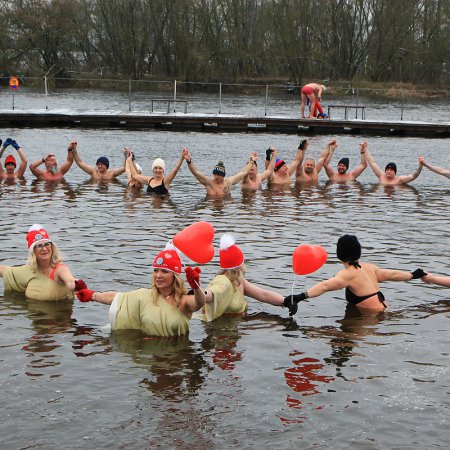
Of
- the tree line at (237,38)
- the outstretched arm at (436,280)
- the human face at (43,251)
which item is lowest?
the outstretched arm at (436,280)

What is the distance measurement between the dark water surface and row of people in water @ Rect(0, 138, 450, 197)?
2.18m

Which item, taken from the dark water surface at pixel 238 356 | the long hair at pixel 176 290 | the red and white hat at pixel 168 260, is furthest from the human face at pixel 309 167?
the red and white hat at pixel 168 260

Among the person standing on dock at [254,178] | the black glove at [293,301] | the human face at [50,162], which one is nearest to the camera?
the black glove at [293,301]

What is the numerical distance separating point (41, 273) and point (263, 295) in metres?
2.67

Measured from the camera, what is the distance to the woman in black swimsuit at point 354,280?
952 centimetres

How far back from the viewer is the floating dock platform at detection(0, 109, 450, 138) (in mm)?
31141

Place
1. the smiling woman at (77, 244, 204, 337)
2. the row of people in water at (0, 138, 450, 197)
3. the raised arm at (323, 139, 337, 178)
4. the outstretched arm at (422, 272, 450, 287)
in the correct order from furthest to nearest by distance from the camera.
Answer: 1. the raised arm at (323, 139, 337, 178)
2. the row of people in water at (0, 138, 450, 197)
3. the outstretched arm at (422, 272, 450, 287)
4. the smiling woman at (77, 244, 204, 337)

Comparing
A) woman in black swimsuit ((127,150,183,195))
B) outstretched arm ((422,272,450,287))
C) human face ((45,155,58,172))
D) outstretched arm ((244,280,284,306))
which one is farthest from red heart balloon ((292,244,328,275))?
human face ((45,155,58,172))

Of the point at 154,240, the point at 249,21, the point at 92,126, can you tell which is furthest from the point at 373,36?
the point at 154,240

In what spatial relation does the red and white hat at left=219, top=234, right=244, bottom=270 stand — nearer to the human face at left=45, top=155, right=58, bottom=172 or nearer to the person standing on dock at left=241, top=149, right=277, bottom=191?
the person standing on dock at left=241, top=149, right=277, bottom=191

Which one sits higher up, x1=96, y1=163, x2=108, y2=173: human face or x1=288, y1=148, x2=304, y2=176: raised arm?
x1=288, y1=148, x2=304, y2=176: raised arm

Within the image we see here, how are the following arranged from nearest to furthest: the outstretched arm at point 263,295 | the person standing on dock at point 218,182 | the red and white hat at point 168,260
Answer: the red and white hat at point 168,260 < the outstretched arm at point 263,295 < the person standing on dock at point 218,182

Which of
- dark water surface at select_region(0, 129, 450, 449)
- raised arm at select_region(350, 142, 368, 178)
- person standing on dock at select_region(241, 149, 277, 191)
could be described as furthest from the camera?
raised arm at select_region(350, 142, 368, 178)

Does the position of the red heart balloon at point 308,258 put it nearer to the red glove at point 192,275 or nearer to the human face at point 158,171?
the red glove at point 192,275
